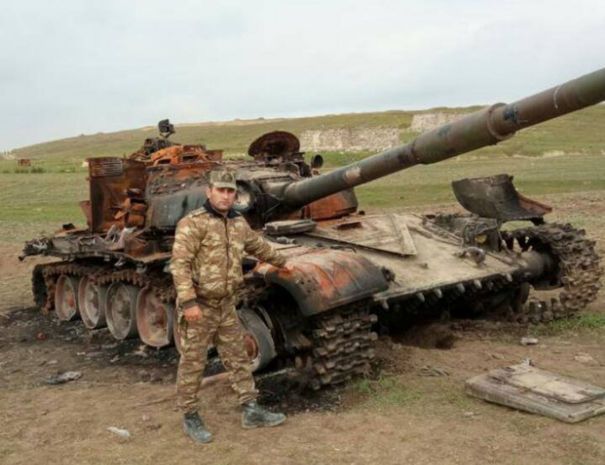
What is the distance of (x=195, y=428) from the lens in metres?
6.22

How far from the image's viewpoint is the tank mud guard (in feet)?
31.6

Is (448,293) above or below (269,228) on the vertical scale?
below

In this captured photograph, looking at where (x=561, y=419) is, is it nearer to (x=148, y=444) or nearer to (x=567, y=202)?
(x=148, y=444)

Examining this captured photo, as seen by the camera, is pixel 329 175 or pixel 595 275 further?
pixel 595 275

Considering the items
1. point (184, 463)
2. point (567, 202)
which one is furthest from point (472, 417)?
point (567, 202)

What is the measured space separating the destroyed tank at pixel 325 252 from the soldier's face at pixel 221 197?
3.14 feet

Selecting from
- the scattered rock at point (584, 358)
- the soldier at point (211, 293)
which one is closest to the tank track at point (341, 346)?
the soldier at point (211, 293)

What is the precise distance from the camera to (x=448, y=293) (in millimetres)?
8734

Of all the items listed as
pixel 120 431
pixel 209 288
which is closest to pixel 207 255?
pixel 209 288

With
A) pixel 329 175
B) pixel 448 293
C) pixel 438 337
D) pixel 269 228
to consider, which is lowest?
pixel 438 337

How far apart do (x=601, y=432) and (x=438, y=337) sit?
3365 millimetres

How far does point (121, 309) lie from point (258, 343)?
3.60 m

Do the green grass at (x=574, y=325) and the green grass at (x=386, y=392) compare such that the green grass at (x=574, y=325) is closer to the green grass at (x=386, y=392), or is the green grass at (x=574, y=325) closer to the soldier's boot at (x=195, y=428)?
the green grass at (x=386, y=392)

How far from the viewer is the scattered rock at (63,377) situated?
8492 mm
